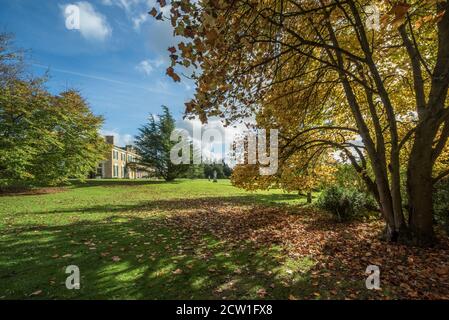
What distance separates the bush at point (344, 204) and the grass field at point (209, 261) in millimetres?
968

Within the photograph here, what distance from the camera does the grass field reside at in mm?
4441

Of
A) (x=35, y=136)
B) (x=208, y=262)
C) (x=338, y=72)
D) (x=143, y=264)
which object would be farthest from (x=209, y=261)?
(x=35, y=136)

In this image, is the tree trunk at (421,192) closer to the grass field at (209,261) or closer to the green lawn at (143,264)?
the grass field at (209,261)

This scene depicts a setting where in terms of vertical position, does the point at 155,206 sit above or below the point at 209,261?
below

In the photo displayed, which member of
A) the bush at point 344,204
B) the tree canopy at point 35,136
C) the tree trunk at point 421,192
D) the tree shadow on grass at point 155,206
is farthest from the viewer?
the tree canopy at point 35,136

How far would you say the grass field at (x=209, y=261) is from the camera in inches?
175

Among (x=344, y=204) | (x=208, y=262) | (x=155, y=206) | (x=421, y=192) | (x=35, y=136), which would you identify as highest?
(x=35, y=136)

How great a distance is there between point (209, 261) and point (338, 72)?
22.8 feet

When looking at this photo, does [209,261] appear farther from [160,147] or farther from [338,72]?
[160,147]

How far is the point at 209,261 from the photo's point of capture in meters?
5.91

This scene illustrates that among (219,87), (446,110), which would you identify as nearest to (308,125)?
(446,110)

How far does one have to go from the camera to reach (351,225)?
995cm

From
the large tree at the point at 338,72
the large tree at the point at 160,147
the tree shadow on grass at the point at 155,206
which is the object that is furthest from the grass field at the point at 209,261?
the large tree at the point at 160,147
